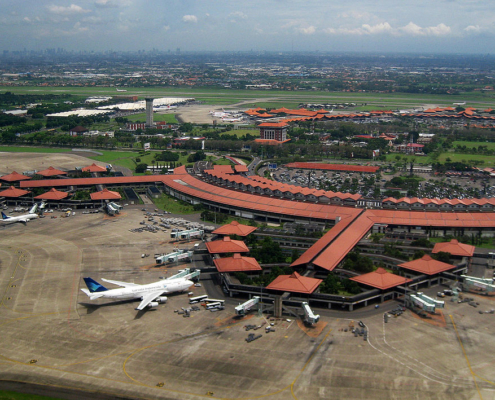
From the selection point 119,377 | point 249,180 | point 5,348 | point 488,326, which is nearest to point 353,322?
point 488,326

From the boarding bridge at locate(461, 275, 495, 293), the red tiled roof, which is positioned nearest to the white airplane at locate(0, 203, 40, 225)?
the red tiled roof

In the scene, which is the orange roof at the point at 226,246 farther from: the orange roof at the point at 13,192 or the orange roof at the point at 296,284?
the orange roof at the point at 13,192

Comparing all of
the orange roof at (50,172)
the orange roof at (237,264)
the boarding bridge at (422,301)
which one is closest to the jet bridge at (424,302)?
the boarding bridge at (422,301)

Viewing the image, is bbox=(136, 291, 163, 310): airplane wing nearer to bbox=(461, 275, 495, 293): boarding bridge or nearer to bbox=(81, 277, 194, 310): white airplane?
bbox=(81, 277, 194, 310): white airplane

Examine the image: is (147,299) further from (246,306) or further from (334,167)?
(334,167)

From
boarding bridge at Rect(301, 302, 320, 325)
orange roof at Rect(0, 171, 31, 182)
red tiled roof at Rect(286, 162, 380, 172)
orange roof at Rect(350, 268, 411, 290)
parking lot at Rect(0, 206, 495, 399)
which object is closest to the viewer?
parking lot at Rect(0, 206, 495, 399)

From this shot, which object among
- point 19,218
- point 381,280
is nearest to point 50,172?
point 19,218
